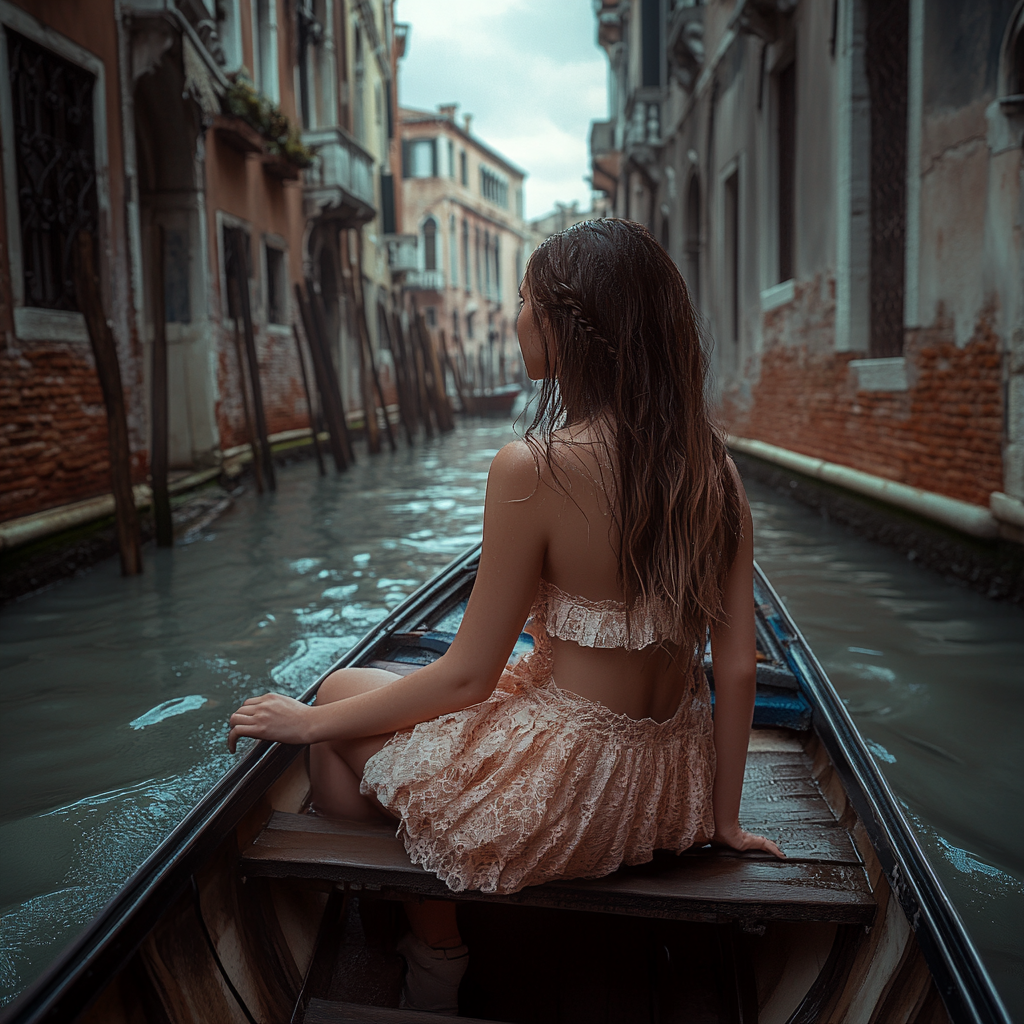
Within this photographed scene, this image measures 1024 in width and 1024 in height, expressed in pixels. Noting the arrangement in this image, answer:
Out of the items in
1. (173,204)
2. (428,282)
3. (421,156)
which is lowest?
(173,204)

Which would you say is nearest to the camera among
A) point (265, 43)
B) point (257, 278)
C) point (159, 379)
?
point (159, 379)

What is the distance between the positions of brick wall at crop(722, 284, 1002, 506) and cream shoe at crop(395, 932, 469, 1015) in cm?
394

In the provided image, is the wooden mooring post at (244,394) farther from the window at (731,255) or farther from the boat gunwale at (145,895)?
the boat gunwale at (145,895)

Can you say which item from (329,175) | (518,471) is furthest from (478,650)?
(329,175)

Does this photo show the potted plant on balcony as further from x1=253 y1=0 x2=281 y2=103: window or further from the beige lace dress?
the beige lace dress

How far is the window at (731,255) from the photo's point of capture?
11094 millimetres

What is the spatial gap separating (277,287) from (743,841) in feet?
36.7

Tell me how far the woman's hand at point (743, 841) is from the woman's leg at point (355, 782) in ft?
1.54

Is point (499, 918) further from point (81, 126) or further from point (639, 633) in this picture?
point (81, 126)

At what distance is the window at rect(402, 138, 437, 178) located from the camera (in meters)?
34.2

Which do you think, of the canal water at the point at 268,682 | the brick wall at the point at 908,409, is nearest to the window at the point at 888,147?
the brick wall at the point at 908,409

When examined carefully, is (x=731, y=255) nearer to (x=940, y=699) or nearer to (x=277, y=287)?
(x=277, y=287)

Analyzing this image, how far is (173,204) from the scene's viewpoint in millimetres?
8742

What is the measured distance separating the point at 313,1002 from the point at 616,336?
110 centimetres
